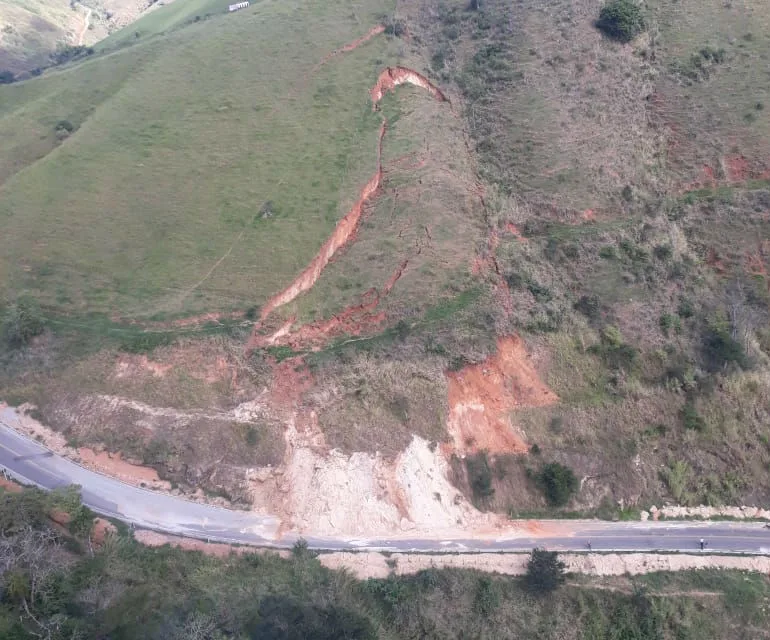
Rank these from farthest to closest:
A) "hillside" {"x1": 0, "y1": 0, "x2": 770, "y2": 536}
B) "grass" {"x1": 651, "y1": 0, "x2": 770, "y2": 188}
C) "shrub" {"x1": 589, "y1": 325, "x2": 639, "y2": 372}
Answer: "grass" {"x1": 651, "y1": 0, "x2": 770, "y2": 188} < "shrub" {"x1": 589, "y1": 325, "x2": 639, "y2": 372} < "hillside" {"x1": 0, "y1": 0, "x2": 770, "y2": 536}

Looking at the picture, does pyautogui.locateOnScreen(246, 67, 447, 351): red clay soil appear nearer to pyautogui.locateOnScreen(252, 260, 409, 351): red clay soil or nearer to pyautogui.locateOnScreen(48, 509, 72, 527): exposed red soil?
pyautogui.locateOnScreen(252, 260, 409, 351): red clay soil

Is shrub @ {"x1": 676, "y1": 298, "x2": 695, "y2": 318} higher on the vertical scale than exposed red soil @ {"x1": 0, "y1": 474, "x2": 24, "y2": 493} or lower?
lower

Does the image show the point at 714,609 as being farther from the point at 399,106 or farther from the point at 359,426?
the point at 399,106

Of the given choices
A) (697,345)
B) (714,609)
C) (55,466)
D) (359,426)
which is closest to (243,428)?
(359,426)

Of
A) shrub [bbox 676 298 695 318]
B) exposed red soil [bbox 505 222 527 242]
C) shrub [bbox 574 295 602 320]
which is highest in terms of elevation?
exposed red soil [bbox 505 222 527 242]

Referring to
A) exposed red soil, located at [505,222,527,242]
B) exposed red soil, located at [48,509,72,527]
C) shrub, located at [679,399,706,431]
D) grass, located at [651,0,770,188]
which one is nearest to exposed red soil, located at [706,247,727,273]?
grass, located at [651,0,770,188]

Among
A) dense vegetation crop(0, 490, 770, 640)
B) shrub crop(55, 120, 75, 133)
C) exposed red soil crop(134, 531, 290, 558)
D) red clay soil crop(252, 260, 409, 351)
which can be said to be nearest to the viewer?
dense vegetation crop(0, 490, 770, 640)

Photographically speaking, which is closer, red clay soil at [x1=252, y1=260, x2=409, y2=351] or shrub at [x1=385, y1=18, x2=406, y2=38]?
red clay soil at [x1=252, y1=260, x2=409, y2=351]
